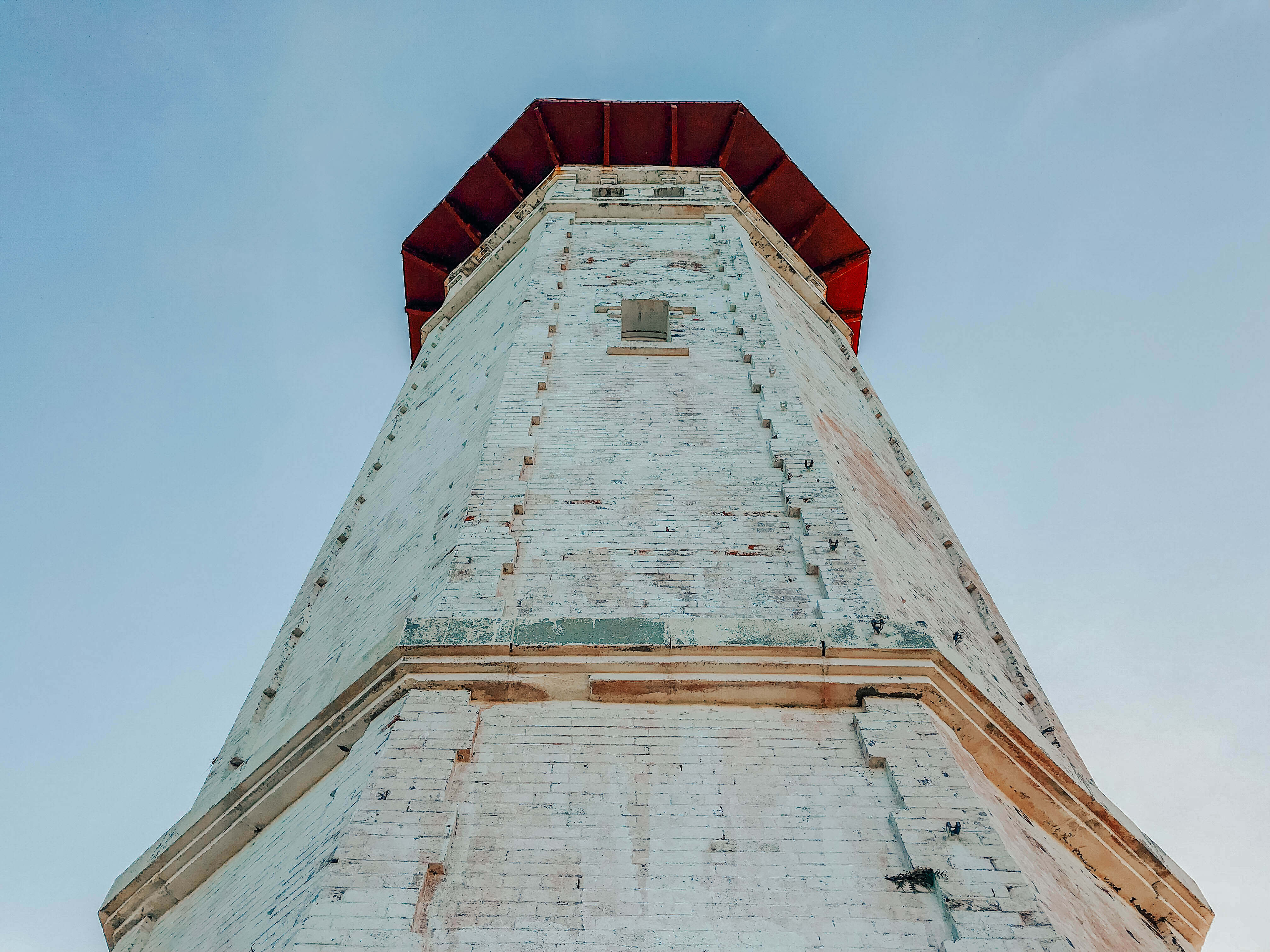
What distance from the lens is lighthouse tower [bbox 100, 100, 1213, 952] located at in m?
4.85

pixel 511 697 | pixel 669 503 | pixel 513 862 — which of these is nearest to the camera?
A: pixel 513 862

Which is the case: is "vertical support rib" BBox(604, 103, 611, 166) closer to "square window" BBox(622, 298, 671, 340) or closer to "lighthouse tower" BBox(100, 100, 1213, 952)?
"lighthouse tower" BBox(100, 100, 1213, 952)

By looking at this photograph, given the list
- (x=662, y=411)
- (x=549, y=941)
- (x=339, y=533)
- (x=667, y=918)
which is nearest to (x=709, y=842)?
(x=667, y=918)

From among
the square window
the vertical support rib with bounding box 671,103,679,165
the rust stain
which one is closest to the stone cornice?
the rust stain

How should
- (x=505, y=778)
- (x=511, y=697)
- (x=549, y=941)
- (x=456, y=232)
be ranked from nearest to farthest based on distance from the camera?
(x=549, y=941)
(x=505, y=778)
(x=511, y=697)
(x=456, y=232)

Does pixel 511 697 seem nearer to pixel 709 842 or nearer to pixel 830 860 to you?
pixel 709 842

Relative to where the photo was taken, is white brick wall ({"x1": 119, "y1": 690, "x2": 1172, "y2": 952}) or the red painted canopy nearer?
white brick wall ({"x1": 119, "y1": 690, "x2": 1172, "y2": 952})

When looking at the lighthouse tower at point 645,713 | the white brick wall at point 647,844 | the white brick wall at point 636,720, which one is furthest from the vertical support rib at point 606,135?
the white brick wall at point 647,844

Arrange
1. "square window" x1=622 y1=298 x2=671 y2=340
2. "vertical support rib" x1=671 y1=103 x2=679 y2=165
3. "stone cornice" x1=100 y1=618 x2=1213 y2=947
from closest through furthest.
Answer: "stone cornice" x1=100 y1=618 x2=1213 y2=947 < "square window" x1=622 y1=298 x2=671 y2=340 < "vertical support rib" x1=671 y1=103 x2=679 y2=165

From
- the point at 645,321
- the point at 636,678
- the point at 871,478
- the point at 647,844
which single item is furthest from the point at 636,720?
the point at 645,321

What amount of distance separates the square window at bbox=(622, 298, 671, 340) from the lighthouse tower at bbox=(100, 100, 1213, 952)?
3cm

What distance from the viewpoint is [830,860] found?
5.07m

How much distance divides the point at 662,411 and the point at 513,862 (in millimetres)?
4693

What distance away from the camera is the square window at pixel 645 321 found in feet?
33.5
